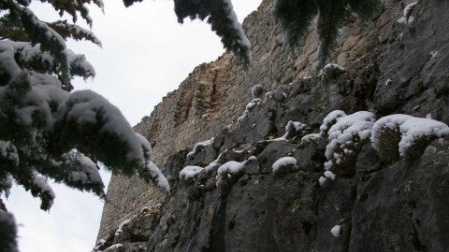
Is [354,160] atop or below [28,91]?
below

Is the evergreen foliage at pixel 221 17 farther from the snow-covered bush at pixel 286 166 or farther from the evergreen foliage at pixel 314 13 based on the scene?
the snow-covered bush at pixel 286 166

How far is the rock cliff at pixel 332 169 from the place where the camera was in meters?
3.08

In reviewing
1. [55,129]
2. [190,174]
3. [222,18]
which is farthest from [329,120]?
[55,129]

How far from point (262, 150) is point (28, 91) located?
323cm

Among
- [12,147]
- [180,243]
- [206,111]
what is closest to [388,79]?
[180,243]

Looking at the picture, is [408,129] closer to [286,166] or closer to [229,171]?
[286,166]

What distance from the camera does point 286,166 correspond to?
4.21 meters

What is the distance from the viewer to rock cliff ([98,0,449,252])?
308 centimetres

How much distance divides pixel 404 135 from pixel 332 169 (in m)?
0.73

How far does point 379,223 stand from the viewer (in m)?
3.15

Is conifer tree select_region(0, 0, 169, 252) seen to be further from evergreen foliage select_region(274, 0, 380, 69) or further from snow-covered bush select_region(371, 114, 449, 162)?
snow-covered bush select_region(371, 114, 449, 162)

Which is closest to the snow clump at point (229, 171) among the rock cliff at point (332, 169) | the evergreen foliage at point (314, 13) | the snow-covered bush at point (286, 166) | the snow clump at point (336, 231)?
the rock cliff at point (332, 169)

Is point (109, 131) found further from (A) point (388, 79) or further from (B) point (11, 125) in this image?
(A) point (388, 79)

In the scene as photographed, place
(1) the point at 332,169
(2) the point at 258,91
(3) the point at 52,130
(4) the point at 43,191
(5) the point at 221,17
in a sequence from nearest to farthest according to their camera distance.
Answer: (3) the point at 52,130 → (5) the point at 221,17 → (4) the point at 43,191 → (1) the point at 332,169 → (2) the point at 258,91
